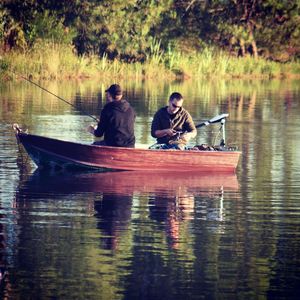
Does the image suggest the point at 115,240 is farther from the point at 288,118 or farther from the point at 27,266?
the point at 288,118

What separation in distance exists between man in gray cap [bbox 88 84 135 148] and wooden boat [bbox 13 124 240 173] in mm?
362

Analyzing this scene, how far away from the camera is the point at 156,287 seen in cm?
1062

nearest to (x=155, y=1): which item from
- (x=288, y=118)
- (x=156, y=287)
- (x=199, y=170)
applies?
(x=288, y=118)

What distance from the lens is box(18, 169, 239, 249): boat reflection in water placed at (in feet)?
45.3

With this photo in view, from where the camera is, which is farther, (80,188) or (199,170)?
(199,170)

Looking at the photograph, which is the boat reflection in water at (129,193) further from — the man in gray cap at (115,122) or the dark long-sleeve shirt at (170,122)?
the dark long-sleeve shirt at (170,122)

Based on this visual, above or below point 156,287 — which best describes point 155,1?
above

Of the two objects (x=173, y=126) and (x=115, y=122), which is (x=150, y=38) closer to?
(x=173, y=126)

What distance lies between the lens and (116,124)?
1847 centimetres

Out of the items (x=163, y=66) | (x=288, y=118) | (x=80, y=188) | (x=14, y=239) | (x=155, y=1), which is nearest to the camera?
(x=14, y=239)

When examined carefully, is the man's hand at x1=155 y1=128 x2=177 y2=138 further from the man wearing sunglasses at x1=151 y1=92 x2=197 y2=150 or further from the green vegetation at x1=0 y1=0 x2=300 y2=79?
the green vegetation at x1=0 y1=0 x2=300 y2=79

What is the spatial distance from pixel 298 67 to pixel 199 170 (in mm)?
41549

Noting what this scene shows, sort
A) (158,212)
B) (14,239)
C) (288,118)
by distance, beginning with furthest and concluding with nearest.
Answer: (288,118)
(158,212)
(14,239)

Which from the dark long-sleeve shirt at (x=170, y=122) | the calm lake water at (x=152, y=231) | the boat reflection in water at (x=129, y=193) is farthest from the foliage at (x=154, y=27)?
the boat reflection in water at (x=129, y=193)
